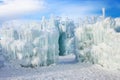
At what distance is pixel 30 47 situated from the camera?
77.6 feet

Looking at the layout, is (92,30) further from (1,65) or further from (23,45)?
(1,65)

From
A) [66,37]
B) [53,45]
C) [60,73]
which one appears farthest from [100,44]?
[66,37]

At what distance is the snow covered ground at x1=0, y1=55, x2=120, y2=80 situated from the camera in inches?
726

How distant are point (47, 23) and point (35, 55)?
932 centimetres

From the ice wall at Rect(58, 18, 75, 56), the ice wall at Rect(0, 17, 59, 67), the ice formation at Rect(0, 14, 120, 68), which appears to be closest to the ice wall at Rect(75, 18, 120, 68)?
the ice formation at Rect(0, 14, 120, 68)

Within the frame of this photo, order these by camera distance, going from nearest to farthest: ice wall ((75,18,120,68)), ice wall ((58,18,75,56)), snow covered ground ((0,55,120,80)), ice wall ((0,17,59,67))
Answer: snow covered ground ((0,55,120,80)) → ice wall ((75,18,120,68)) → ice wall ((0,17,59,67)) → ice wall ((58,18,75,56))

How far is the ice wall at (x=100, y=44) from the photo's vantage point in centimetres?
2139

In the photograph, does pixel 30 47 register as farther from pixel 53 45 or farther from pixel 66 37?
pixel 66 37

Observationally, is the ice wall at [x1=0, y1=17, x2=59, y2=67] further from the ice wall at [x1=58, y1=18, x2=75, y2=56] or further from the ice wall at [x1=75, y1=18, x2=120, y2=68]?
the ice wall at [x1=58, y1=18, x2=75, y2=56]

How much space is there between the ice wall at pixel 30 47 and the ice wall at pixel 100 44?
256 centimetres

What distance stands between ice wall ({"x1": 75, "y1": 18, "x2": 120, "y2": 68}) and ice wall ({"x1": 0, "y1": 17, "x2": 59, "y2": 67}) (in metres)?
2.56

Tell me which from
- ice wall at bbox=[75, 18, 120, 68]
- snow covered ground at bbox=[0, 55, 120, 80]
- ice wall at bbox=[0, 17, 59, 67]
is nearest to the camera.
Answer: snow covered ground at bbox=[0, 55, 120, 80]

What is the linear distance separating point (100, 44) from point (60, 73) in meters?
5.15

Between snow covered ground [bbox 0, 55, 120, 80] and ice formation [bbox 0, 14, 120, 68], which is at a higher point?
ice formation [bbox 0, 14, 120, 68]
